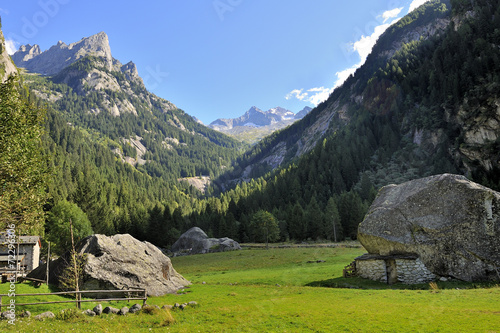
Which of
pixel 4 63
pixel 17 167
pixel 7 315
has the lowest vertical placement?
pixel 7 315

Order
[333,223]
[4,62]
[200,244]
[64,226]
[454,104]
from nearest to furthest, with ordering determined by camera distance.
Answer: [64,226] → [200,244] → [333,223] → [454,104] → [4,62]

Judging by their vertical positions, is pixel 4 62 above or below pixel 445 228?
above

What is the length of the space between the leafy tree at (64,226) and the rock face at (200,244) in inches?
1237

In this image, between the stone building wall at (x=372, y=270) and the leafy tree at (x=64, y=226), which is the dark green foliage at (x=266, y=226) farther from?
the stone building wall at (x=372, y=270)

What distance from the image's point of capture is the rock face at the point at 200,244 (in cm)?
9125

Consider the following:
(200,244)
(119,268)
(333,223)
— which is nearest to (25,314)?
(119,268)

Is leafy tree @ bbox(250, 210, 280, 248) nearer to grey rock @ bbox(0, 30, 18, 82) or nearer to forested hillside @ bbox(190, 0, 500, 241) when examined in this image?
forested hillside @ bbox(190, 0, 500, 241)

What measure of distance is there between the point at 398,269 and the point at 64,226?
76.1 m

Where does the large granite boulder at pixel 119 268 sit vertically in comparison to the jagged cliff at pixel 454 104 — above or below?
below

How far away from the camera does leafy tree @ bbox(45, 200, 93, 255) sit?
69562 millimetres

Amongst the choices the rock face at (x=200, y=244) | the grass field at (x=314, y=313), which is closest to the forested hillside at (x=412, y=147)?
the rock face at (x=200, y=244)

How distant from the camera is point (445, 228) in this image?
94.3 feet

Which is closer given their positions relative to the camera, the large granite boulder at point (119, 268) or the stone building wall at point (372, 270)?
the large granite boulder at point (119, 268)

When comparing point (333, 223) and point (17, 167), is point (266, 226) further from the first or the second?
point (17, 167)
